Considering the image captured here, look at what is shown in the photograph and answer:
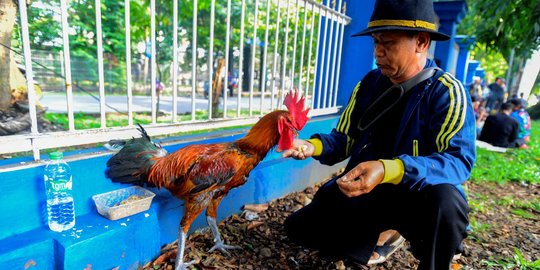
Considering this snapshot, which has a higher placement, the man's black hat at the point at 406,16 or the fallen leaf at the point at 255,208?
the man's black hat at the point at 406,16

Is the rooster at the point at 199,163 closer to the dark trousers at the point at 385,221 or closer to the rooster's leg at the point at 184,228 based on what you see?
the rooster's leg at the point at 184,228

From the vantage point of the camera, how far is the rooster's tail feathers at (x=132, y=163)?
219 cm

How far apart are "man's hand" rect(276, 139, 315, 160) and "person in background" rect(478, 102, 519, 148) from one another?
7646 millimetres

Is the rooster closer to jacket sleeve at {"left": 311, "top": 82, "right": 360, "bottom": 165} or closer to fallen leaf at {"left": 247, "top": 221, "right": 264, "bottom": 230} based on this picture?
jacket sleeve at {"left": 311, "top": 82, "right": 360, "bottom": 165}

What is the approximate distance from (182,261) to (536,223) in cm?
401

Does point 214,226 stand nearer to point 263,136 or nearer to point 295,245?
point 295,245

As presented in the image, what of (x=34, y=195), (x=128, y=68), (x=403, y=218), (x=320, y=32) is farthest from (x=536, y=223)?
(x=34, y=195)

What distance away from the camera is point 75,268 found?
71.1 inches

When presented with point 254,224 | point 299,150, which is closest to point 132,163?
point 299,150

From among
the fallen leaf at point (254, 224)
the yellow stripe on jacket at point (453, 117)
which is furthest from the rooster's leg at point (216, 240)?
the yellow stripe on jacket at point (453, 117)

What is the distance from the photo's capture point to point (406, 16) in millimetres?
1908

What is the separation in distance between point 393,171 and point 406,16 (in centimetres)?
97

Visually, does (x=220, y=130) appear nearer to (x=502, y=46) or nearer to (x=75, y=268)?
(x=75, y=268)

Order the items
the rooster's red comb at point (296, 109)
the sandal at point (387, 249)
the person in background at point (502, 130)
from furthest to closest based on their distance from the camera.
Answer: the person in background at point (502, 130) → the sandal at point (387, 249) → the rooster's red comb at point (296, 109)
